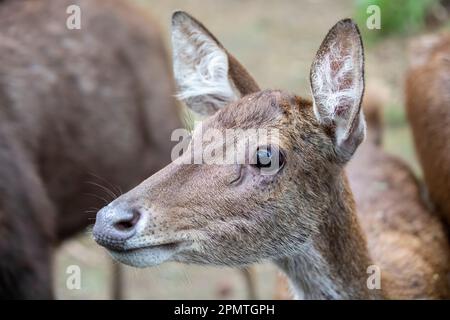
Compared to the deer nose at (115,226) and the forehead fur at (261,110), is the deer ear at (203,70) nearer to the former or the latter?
the forehead fur at (261,110)

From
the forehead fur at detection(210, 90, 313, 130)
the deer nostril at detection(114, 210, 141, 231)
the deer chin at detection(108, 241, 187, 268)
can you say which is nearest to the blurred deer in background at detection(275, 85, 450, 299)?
the forehead fur at detection(210, 90, 313, 130)

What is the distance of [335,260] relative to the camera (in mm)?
4449

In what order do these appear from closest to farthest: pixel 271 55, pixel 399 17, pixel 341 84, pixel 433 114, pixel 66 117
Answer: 1. pixel 341 84
2. pixel 433 114
3. pixel 66 117
4. pixel 399 17
5. pixel 271 55

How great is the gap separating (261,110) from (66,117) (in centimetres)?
284

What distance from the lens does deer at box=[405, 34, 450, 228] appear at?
218 inches

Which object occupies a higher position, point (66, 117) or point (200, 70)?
point (66, 117)

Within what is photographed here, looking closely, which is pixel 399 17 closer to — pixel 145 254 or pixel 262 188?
pixel 262 188

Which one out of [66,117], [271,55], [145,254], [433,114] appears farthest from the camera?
[271,55]

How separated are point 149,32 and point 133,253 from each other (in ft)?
12.4

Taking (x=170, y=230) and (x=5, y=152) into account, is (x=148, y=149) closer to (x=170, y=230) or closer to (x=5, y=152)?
(x=5, y=152)

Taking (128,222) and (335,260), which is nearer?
(128,222)

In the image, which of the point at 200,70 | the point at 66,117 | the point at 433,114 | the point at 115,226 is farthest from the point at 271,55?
the point at 115,226

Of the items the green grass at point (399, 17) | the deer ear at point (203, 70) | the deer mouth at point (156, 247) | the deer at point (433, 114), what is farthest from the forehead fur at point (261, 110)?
the green grass at point (399, 17)

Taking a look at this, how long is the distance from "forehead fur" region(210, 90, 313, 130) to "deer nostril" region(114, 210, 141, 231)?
642 millimetres
